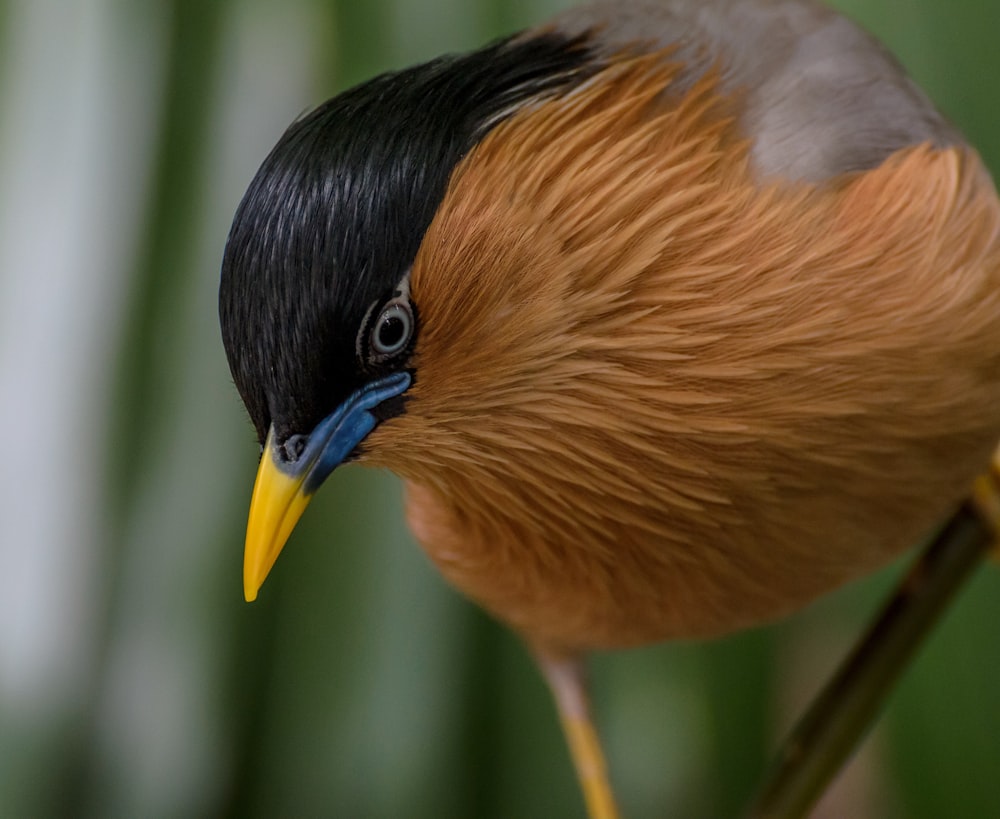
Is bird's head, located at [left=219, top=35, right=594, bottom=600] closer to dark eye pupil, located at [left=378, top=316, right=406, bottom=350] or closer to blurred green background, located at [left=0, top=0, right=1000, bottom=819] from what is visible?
dark eye pupil, located at [left=378, top=316, right=406, bottom=350]

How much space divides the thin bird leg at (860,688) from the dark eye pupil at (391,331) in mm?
454

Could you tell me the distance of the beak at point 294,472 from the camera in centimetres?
53

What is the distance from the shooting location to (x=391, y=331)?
0.53 metres

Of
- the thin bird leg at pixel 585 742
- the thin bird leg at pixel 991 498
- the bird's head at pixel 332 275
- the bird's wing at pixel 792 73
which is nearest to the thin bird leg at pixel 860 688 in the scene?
the thin bird leg at pixel 991 498

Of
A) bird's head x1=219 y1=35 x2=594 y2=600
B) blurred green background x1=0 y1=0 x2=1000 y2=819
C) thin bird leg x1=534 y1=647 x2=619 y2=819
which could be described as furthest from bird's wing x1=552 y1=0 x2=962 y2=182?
thin bird leg x1=534 y1=647 x2=619 y2=819

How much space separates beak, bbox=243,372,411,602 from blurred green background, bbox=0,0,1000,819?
1.75ft

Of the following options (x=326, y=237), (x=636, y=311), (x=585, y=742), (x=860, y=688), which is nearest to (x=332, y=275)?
(x=326, y=237)

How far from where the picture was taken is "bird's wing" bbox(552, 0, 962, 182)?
0.66 meters

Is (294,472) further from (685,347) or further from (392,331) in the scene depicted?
(685,347)

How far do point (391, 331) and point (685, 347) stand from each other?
18 cm

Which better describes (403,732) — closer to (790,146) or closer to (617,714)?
(617,714)

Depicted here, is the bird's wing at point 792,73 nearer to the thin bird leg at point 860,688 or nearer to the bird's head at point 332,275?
the bird's head at point 332,275

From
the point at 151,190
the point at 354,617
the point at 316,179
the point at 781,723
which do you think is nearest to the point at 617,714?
the point at 781,723

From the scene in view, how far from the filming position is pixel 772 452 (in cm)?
65
